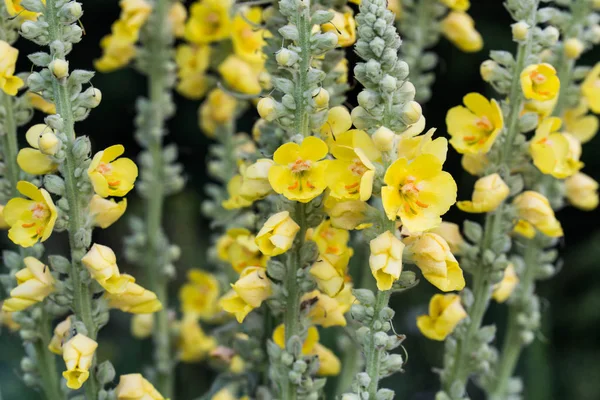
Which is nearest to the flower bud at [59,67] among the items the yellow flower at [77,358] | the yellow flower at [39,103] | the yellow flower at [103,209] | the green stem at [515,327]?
the yellow flower at [103,209]

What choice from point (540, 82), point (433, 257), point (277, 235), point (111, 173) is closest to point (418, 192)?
point (433, 257)

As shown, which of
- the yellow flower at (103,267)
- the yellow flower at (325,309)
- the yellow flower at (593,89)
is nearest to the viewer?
the yellow flower at (103,267)

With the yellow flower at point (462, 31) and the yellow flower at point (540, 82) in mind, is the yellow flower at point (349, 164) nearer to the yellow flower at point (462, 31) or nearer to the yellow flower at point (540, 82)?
the yellow flower at point (540, 82)

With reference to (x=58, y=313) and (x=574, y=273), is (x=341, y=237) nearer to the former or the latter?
(x=58, y=313)

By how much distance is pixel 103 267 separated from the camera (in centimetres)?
160

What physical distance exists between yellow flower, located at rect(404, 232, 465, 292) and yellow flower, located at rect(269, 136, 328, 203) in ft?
0.68

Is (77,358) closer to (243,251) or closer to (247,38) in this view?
(243,251)

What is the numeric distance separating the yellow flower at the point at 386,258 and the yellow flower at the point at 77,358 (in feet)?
1.85

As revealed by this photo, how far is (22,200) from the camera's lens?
1701 millimetres

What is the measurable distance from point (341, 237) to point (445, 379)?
508mm

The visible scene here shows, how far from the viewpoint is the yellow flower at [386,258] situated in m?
1.50

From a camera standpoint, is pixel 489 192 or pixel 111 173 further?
pixel 489 192

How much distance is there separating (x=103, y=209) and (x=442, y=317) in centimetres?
78

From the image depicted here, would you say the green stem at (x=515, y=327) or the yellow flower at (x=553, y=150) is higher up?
the yellow flower at (x=553, y=150)
